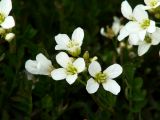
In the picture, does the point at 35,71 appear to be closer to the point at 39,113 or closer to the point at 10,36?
the point at 10,36

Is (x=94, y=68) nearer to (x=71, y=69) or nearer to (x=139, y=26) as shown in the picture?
(x=71, y=69)

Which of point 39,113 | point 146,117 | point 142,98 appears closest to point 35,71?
point 39,113

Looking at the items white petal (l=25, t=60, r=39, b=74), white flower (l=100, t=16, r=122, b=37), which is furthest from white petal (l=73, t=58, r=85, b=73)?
white flower (l=100, t=16, r=122, b=37)

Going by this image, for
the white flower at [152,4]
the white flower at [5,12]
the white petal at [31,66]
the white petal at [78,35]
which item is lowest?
the white petal at [31,66]

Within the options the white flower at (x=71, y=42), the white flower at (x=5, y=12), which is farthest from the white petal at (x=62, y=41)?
the white flower at (x=5, y=12)

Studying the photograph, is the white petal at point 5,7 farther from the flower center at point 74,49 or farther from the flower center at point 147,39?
the flower center at point 147,39
